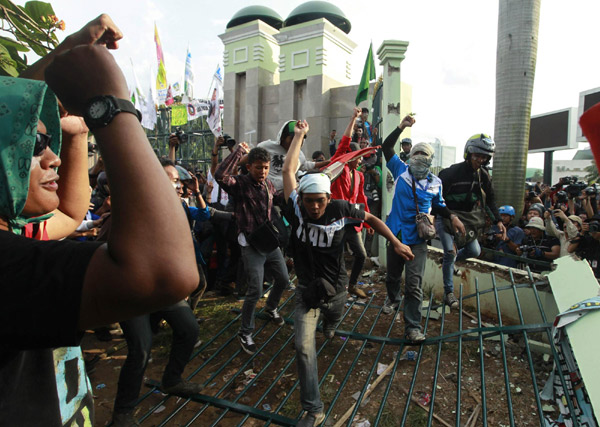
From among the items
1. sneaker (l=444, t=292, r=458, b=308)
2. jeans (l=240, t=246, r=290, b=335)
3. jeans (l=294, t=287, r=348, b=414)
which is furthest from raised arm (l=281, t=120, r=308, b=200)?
sneaker (l=444, t=292, r=458, b=308)

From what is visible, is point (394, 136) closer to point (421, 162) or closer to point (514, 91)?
point (421, 162)

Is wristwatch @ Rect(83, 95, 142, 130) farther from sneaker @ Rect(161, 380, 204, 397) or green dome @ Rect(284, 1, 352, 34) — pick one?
green dome @ Rect(284, 1, 352, 34)

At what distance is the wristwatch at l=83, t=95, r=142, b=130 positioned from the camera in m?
0.70

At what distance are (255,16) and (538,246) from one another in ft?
45.9

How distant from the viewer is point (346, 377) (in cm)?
306

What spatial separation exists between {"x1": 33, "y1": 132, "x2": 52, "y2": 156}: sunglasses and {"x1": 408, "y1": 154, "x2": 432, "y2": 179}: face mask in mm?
3719

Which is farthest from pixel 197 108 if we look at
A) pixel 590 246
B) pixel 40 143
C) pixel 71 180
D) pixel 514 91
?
pixel 40 143

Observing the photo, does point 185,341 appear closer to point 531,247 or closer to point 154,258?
point 154,258

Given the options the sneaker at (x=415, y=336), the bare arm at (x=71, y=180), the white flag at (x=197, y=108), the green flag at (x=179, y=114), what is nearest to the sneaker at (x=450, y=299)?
the sneaker at (x=415, y=336)

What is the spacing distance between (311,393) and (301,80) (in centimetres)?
1136

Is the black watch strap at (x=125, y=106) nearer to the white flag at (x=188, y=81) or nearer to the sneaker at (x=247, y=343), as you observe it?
the sneaker at (x=247, y=343)

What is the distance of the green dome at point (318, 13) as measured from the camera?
13.3m

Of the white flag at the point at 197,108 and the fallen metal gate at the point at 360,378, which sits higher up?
the white flag at the point at 197,108

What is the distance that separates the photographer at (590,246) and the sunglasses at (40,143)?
5956 millimetres
